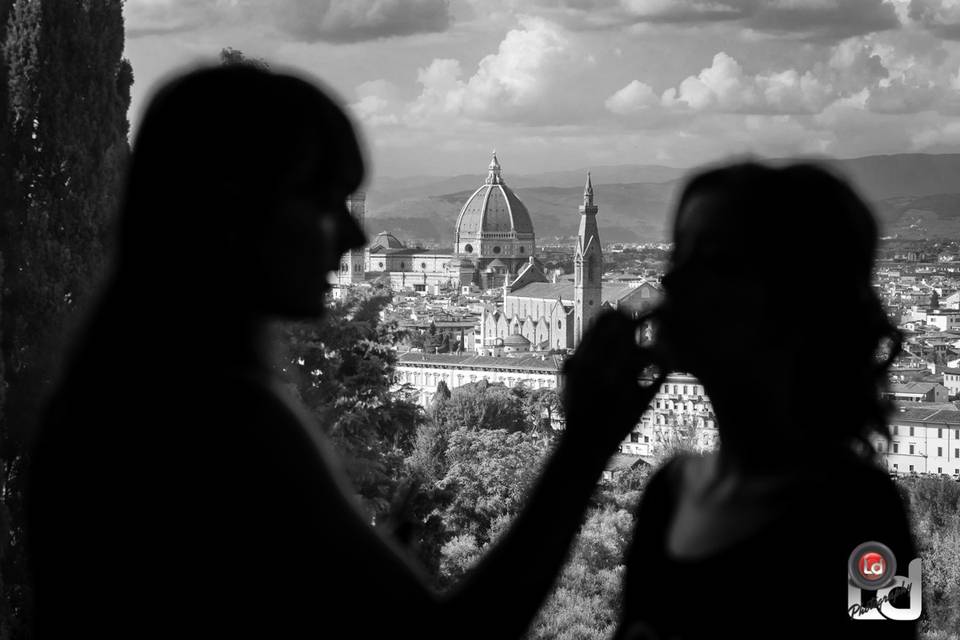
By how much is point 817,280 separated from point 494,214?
12690 centimetres

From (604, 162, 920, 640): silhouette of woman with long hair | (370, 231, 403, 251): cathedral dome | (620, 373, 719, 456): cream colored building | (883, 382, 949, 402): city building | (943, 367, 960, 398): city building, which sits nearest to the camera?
(604, 162, 920, 640): silhouette of woman with long hair

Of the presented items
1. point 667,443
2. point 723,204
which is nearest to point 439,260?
point 667,443

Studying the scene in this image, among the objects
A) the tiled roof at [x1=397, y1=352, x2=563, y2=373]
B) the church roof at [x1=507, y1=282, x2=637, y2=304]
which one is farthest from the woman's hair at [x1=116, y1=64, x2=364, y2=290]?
the church roof at [x1=507, y1=282, x2=637, y2=304]

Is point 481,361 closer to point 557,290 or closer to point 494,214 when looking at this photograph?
point 557,290

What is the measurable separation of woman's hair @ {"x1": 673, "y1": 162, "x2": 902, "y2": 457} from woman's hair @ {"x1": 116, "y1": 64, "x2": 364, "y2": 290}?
0.36 meters

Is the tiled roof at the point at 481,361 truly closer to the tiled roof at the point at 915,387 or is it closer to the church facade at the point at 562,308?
the church facade at the point at 562,308

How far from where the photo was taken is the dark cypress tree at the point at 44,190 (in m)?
8.47

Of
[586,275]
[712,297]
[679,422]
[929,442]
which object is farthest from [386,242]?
[712,297]

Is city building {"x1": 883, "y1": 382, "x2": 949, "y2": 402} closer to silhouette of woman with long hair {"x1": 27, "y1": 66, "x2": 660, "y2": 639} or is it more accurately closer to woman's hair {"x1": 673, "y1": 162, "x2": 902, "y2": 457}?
woman's hair {"x1": 673, "y1": 162, "x2": 902, "y2": 457}

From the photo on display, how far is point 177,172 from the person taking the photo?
1068 millimetres

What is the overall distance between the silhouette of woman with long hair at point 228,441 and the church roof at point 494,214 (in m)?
126

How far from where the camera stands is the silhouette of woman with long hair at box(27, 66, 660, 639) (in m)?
1.00

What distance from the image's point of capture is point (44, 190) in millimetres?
8883

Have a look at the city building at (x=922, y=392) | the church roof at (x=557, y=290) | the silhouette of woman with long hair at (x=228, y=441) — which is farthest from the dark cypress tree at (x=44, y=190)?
the church roof at (x=557, y=290)
